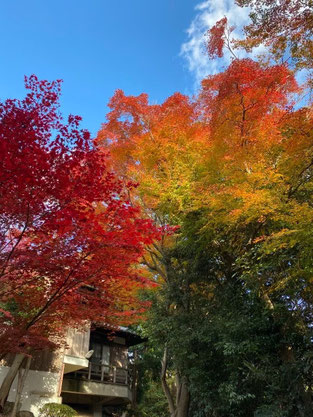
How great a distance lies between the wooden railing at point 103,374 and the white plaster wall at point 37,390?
2.60 m

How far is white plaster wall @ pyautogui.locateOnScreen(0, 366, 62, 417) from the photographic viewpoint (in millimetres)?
12203

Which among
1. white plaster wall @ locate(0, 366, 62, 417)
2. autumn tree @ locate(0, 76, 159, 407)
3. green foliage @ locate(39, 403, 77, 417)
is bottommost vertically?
green foliage @ locate(39, 403, 77, 417)

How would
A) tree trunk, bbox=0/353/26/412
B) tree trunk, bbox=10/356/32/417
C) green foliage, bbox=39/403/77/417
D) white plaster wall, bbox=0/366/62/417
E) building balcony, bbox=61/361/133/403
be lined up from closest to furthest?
tree trunk, bbox=0/353/26/412, tree trunk, bbox=10/356/32/417, green foliage, bbox=39/403/77/417, white plaster wall, bbox=0/366/62/417, building balcony, bbox=61/361/133/403

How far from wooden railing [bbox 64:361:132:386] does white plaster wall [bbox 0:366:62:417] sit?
8.52 ft

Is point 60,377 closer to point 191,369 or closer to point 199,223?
point 191,369

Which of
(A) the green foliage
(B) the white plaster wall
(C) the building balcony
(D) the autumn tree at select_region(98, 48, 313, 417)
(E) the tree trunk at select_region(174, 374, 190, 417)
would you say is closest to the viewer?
(D) the autumn tree at select_region(98, 48, 313, 417)

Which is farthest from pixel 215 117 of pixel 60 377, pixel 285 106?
pixel 60 377

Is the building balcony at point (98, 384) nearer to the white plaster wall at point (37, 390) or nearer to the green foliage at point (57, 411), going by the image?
the white plaster wall at point (37, 390)

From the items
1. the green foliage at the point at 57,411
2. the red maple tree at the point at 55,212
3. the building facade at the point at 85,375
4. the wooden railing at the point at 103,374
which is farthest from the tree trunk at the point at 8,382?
the wooden railing at the point at 103,374

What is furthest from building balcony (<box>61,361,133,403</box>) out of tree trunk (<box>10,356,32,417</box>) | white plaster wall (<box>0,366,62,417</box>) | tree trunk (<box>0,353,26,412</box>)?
tree trunk (<box>0,353,26,412</box>)

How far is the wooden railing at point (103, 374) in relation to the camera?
16.0 meters

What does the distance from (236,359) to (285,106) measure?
8.61 meters

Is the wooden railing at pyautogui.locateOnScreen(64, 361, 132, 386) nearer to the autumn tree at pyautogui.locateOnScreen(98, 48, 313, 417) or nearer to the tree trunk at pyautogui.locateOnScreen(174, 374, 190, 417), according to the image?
the autumn tree at pyautogui.locateOnScreen(98, 48, 313, 417)

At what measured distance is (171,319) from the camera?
11414 mm
